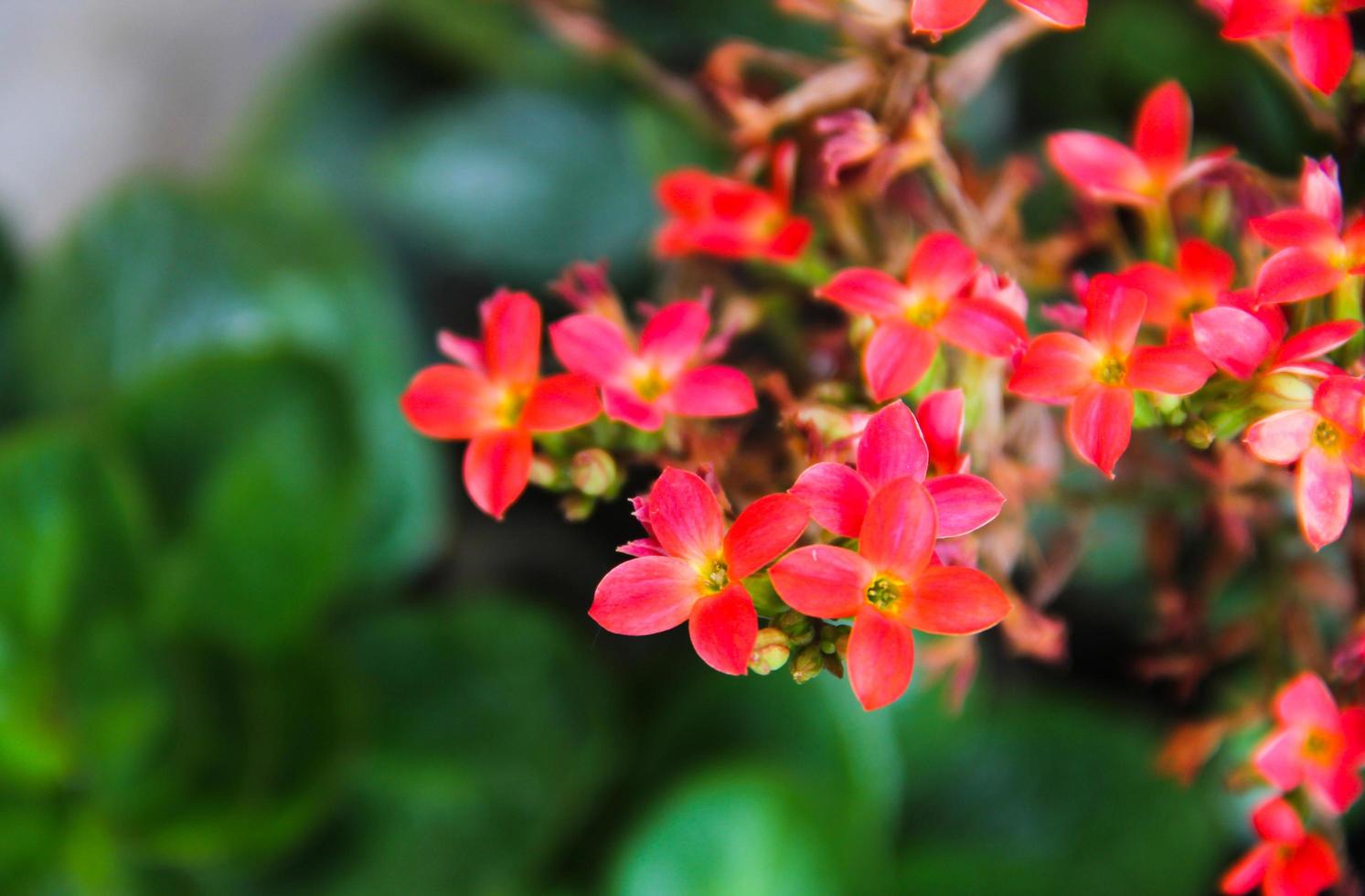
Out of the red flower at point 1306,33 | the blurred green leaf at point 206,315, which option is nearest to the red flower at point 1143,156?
the red flower at point 1306,33

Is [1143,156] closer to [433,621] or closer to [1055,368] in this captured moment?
[1055,368]

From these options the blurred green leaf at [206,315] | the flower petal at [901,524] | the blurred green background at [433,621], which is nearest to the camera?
the flower petal at [901,524]

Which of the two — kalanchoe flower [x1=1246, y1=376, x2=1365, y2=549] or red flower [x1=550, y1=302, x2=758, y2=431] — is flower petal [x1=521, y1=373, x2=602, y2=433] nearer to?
red flower [x1=550, y1=302, x2=758, y2=431]

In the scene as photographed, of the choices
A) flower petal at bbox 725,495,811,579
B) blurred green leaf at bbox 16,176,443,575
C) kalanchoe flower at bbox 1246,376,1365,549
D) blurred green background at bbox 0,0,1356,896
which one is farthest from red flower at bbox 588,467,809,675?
blurred green leaf at bbox 16,176,443,575

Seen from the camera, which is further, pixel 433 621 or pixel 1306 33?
pixel 433 621

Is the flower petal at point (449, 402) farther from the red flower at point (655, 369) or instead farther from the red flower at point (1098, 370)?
the red flower at point (1098, 370)

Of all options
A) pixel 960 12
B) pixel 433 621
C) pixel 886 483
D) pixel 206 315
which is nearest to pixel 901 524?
pixel 886 483
